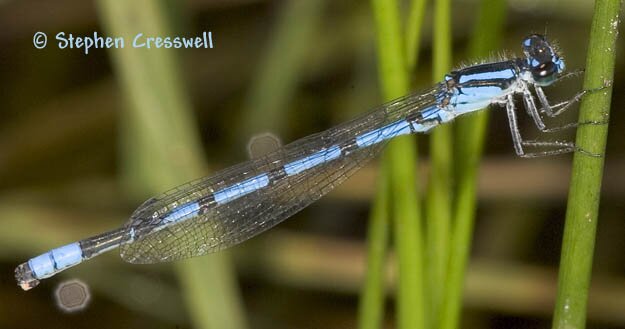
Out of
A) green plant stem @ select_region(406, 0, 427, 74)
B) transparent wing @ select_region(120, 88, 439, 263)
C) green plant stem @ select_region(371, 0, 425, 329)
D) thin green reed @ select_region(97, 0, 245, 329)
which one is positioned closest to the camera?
green plant stem @ select_region(371, 0, 425, 329)

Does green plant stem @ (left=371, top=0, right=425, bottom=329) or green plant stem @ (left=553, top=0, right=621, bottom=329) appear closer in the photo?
green plant stem @ (left=553, top=0, right=621, bottom=329)

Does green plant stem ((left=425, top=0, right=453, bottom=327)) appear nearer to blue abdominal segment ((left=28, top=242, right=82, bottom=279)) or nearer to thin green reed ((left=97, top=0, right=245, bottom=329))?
thin green reed ((left=97, top=0, right=245, bottom=329))

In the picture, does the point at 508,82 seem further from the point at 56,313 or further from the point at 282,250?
the point at 56,313

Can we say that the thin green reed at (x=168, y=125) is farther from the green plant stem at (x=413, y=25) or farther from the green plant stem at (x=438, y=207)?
the green plant stem at (x=413, y=25)

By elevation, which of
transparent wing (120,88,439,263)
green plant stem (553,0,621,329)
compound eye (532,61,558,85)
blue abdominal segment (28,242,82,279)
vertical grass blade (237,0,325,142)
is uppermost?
vertical grass blade (237,0,325,142)

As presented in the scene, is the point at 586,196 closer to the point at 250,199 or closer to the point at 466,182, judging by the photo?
the point at 466,182

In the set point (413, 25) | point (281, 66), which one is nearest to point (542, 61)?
point (413, 25)

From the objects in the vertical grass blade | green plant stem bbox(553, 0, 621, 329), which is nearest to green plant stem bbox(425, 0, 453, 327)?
green plant stem bbox(553, 0, 621, 329)
